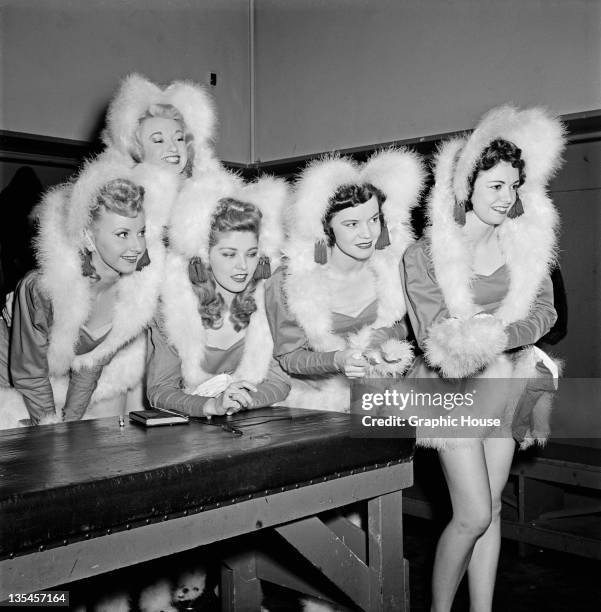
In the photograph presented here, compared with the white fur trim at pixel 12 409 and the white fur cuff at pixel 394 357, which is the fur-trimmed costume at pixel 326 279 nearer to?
the white fur cuff at pixel 394 357

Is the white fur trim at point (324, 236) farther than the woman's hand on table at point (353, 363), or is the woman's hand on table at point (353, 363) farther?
the white fur trim at point (324, 236)


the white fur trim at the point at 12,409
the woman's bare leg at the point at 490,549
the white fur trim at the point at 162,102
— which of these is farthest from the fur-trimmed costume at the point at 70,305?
the woman's bare leg at the point at 490,549

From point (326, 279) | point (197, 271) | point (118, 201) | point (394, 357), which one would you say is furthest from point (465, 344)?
point (118, 201)

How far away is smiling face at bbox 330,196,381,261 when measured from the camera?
276 cm

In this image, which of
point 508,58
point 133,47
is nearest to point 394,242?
point 508,58

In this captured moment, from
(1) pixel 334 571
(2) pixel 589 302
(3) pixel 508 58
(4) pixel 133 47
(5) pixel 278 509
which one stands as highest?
(4) pixel 133 47

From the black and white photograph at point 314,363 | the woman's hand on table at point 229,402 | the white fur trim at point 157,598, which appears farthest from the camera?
the white fur trim at point 157,598

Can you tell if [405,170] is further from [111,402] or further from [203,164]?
[111,402]

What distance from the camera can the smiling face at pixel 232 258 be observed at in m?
2.71

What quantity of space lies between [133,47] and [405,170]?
2741mm

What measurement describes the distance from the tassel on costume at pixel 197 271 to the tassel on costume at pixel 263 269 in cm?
19

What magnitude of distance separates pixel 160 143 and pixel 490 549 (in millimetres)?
2060

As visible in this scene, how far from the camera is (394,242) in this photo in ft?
9.37

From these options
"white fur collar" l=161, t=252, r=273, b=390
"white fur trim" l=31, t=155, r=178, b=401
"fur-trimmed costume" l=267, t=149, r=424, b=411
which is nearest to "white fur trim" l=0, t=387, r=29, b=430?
"white fur trim" l=31, t=155, r=178, b=401
